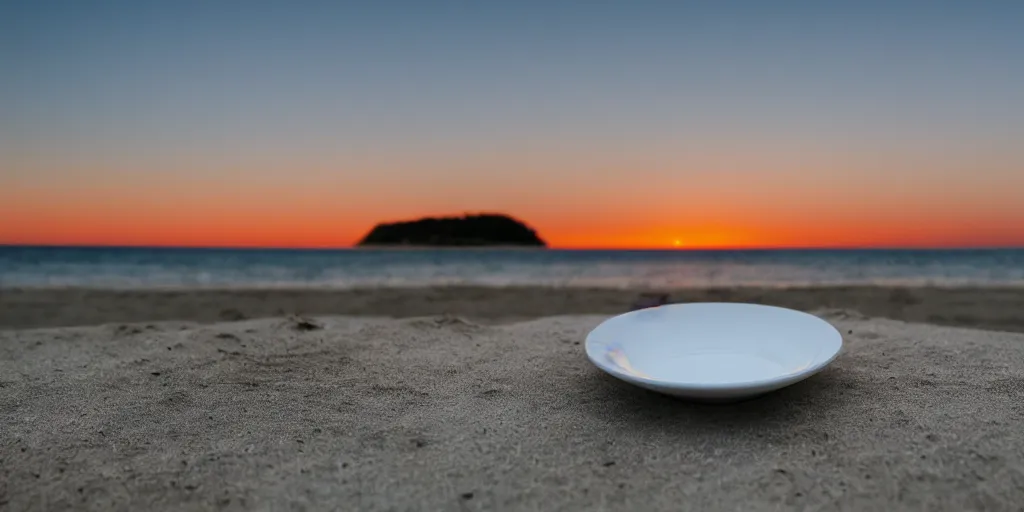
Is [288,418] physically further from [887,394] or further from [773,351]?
[887,394]

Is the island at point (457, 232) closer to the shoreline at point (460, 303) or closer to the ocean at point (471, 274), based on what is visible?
the ocean at point (471, 274)

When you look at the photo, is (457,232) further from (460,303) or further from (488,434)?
(488,434)

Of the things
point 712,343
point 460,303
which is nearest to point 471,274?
point 460,303

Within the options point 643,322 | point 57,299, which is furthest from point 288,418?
point 57,299

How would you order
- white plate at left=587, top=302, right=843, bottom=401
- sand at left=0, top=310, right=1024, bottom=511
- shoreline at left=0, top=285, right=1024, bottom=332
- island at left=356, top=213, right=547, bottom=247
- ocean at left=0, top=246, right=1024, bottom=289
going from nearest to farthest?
sand at left=0, top=310, right=1024, bottom=511, white plate at left=587, top=302, right=843, bottom=401, shoreline at left=0, top=285, right=1024, bottom=332, ocean at left=0, top=246, right=1024, bottom=289, island at left=356, top=213, right=547, bottom=247

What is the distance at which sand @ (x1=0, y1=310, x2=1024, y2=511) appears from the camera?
137 cm

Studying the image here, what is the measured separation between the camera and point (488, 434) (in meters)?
1.69

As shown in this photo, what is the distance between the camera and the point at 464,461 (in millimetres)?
1528

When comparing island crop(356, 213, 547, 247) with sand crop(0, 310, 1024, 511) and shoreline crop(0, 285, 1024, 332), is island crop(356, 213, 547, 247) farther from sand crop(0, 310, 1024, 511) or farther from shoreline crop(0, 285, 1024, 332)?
sand crop(0, 310, 1024, 511)

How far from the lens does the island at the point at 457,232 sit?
31.1 m

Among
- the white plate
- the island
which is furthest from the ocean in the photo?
the island

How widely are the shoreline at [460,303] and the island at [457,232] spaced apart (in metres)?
24.0

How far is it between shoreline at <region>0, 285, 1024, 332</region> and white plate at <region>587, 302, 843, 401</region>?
2533mm

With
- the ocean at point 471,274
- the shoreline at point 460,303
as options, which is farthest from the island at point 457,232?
the shoreline at point 460,303
